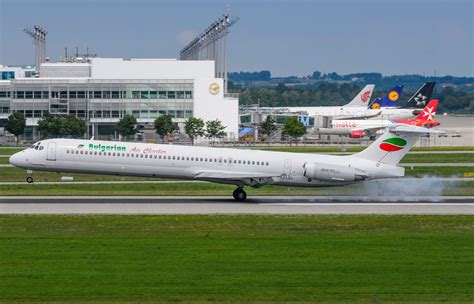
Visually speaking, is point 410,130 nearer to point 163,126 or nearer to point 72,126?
point 72,126

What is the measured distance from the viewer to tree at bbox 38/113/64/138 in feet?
376

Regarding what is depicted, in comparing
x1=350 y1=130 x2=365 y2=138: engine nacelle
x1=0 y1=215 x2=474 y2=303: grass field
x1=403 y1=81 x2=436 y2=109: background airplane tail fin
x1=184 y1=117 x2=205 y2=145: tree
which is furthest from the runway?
x1=403 y1=81 x2=436 y2=109: background airplane tail fin

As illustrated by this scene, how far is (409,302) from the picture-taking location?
24.7 meters

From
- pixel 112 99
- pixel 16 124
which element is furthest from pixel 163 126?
pixel 16 124

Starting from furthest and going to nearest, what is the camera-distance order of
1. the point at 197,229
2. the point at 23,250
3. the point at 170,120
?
1. the point at 170,120
2. the point at 197,229
3. the point at 23,250

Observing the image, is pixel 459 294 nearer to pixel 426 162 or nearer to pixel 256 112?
pixel 426 162

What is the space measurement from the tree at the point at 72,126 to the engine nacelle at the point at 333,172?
70.5 m

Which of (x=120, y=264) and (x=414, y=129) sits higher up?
(x=414, y=129)

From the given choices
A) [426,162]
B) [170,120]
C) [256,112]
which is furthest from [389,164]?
[256,112]

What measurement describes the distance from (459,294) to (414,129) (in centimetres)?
2406

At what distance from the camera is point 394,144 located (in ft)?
162

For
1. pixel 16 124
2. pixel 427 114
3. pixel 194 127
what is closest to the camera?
pixel 16 124

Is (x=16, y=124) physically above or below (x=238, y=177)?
above

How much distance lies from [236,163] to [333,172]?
540cm
